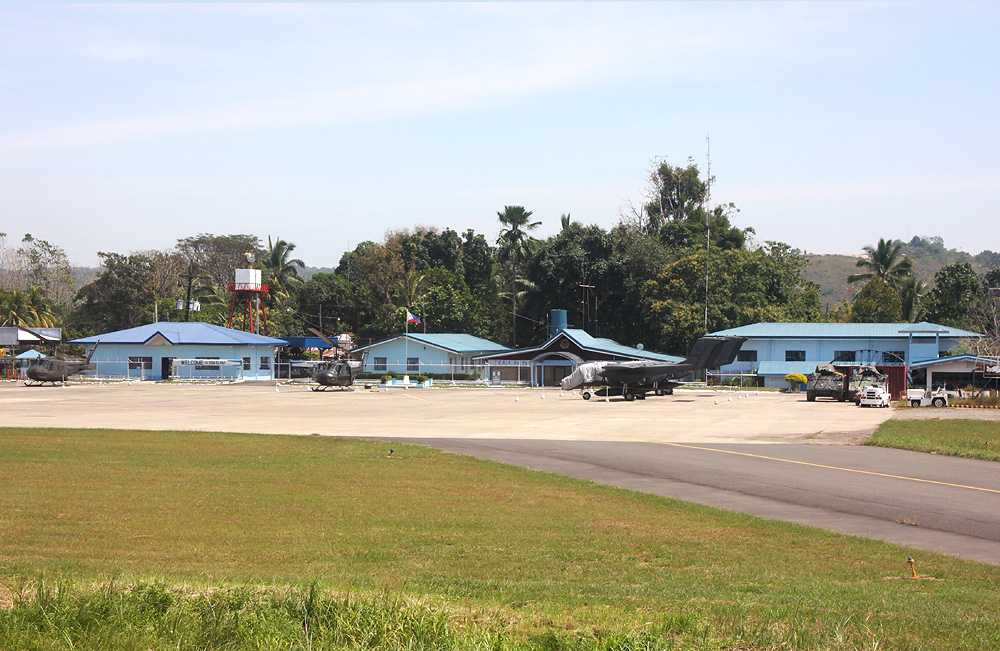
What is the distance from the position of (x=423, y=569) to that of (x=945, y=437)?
26524 millimetres

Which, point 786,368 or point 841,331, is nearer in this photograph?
point 786,368

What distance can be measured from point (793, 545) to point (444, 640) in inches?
311

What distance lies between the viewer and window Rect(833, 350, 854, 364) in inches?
3056

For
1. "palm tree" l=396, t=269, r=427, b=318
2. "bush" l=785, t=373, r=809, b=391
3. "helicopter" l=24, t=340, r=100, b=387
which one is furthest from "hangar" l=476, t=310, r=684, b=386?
"helicopter" l=24, t=340, r=100, b=387

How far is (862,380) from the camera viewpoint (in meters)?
56.6

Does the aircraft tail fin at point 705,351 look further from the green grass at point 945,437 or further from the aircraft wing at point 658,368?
the green grass at point 945,437

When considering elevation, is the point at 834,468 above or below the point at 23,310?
below

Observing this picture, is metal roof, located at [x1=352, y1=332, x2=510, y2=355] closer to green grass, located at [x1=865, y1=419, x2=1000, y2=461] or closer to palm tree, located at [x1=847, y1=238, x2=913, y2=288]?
palm tree, located at [x1=847, y1=238, x2=913, y2=288]

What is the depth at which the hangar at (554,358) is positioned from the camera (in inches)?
3157

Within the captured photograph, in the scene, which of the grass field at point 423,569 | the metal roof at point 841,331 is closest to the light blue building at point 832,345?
→ the metal roof at point 841,331

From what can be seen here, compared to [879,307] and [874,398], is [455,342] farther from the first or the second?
[874,398]

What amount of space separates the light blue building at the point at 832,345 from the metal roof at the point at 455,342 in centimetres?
2595

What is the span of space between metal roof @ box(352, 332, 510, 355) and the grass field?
6740 centimetres

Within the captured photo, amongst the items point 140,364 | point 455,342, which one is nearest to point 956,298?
point 455,342
